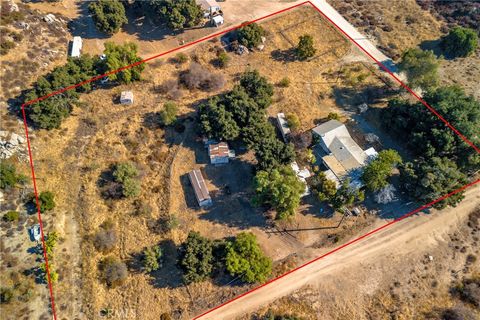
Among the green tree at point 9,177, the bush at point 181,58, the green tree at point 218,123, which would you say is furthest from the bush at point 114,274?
the bush at point 181,58

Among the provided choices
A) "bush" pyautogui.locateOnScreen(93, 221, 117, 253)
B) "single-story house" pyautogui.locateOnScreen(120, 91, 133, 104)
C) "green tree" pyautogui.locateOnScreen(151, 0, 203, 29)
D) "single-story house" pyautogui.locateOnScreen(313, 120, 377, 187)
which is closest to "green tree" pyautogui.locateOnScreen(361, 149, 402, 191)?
"single-story house" pyautogui.locateOnScreen(313, 120, 377, 187)

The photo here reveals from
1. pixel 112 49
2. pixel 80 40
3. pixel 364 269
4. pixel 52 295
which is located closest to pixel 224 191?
pixel 364 269

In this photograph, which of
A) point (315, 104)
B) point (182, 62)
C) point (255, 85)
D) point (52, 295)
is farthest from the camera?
point (182, 62)

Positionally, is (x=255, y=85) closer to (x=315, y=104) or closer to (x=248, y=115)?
(x=248, y=115)

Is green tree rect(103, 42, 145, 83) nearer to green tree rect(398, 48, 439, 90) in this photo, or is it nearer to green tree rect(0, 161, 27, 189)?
green tree rect(0, 161, 27, 189)

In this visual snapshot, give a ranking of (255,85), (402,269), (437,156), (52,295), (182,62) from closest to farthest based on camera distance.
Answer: (52,295)
(402,269)
(437,156)
(255,85)
(182,62)

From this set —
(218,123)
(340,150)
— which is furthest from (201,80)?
(340,150)
